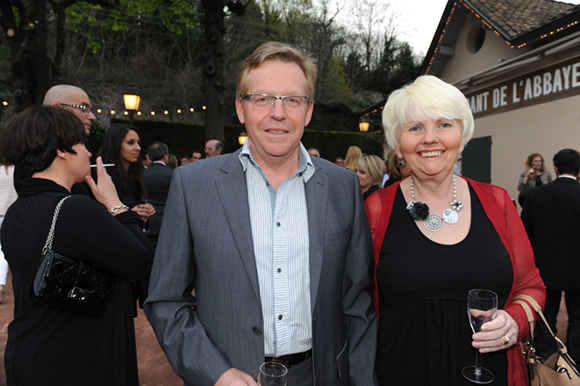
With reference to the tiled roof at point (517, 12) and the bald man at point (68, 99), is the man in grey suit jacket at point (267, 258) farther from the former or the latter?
the tiled roof at point (517, 12)

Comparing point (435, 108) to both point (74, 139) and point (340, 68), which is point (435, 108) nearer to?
point (74, 139)

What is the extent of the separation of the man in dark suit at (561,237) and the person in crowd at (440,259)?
9.62 feet

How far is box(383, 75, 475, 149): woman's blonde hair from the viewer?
1.92 meters

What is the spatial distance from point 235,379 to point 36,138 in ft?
5.24

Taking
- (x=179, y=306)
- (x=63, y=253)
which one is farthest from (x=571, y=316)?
(x=63, y=253)

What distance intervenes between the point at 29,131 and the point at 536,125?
10.6 m

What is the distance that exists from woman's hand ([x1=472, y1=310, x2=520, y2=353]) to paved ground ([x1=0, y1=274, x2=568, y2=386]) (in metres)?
2.97

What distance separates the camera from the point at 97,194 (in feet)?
7.78

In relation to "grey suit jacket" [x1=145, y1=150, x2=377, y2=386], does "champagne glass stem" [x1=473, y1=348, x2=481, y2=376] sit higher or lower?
lower

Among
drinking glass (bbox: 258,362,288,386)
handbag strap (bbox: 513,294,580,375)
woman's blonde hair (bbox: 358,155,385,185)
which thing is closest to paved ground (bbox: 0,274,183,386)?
drinking glass (bbox: 258,362,288,386)

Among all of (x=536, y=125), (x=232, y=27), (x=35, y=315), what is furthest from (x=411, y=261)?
(x=232, y=27)

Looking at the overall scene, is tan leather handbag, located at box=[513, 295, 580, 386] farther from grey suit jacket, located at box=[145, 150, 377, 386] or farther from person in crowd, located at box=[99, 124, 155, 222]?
person in crowd, located at box=[99, 124, 155, 222]

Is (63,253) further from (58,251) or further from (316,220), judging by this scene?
(316,220)

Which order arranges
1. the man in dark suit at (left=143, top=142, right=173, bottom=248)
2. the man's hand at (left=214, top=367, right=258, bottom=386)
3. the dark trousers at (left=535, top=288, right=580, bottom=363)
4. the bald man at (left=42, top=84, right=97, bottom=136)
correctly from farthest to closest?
the man in dark suit at (left=143, top=142, right=173, bottom=248), the dark trousers at (left=535, top=288, right=580, bottom=363), the bald man at (left=42, top=84, right=97, bottom=136), the man's hand at (left=214, top=367, right=258, bottom=386)
